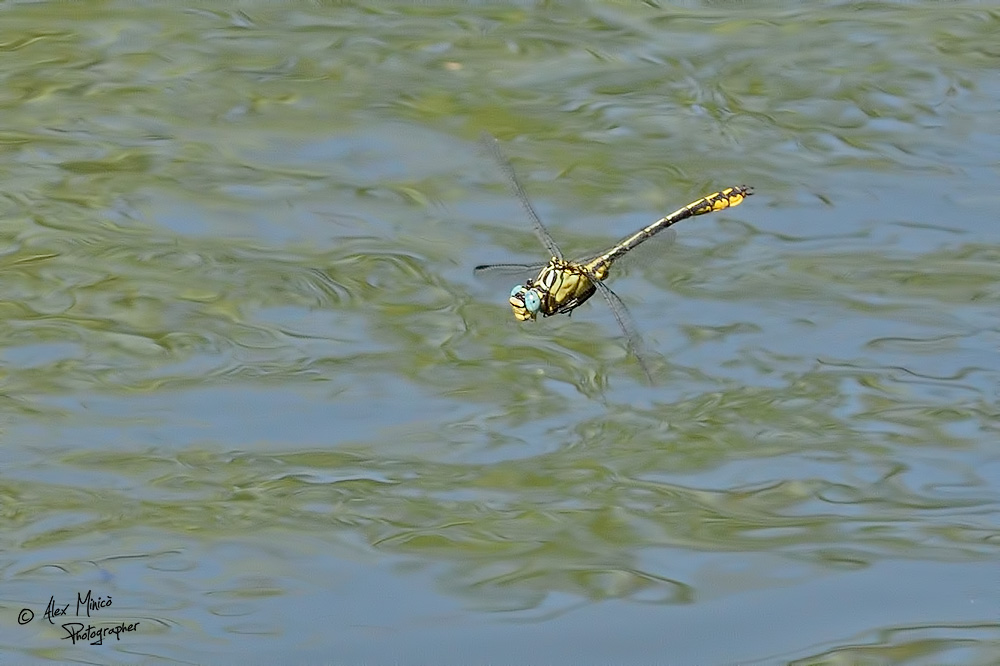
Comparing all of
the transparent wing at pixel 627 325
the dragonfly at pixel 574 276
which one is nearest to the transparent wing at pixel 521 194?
the dragonfly at pixel 574 276

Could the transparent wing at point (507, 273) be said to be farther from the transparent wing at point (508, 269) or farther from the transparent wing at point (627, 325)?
the transparent wing at point (627, 325)

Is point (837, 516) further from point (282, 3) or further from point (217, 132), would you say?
point (282, 3)

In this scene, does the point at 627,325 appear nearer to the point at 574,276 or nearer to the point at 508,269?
the point at 574,276

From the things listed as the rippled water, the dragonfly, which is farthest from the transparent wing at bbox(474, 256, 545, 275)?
the rippled water

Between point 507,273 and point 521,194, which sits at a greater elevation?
point 521,194

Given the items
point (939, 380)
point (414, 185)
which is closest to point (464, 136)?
point (414, 185)

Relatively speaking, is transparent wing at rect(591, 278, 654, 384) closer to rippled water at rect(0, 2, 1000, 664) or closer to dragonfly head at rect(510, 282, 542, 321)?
rippled water at rect(0, 2, 1000, 664)

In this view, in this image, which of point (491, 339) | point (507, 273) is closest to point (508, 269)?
point (507, 273)
